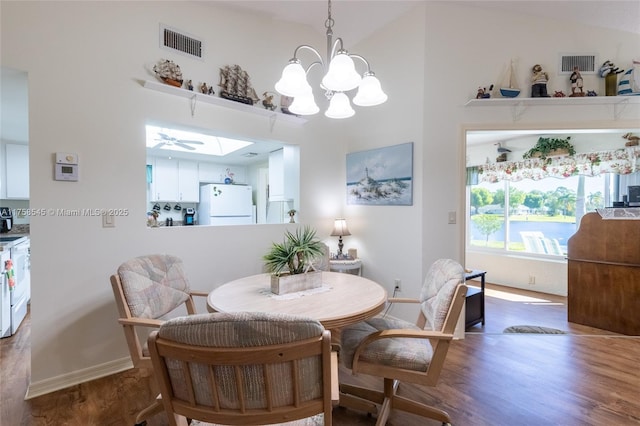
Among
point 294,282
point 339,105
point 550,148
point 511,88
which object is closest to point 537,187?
point 550,148

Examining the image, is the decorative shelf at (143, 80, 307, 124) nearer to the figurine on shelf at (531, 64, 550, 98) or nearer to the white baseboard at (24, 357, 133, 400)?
the white baseboard at (24, 357, 133, 400)

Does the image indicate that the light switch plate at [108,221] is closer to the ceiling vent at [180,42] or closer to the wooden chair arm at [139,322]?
the wooden chair arm at [139,322]

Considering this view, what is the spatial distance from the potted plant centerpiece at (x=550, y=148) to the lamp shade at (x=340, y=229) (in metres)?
3.43

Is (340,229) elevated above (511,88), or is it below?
below

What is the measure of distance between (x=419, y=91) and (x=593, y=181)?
3.56 metres

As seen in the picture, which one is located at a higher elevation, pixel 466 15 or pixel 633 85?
pixel 466 15

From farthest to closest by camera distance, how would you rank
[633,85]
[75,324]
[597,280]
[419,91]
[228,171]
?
[228,171] < [597,280] < [419,91] < [633,85] < [75,324]

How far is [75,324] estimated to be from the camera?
2.05m

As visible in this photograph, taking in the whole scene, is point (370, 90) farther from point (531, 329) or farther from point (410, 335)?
point (531, 329)

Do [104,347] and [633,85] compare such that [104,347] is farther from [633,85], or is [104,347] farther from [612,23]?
[612,23]

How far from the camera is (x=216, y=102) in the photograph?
2588mm

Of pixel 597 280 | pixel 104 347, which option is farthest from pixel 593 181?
pixel 104 347

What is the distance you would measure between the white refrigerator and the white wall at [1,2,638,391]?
→ 78.9 inches

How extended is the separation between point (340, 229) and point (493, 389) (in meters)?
1.93
